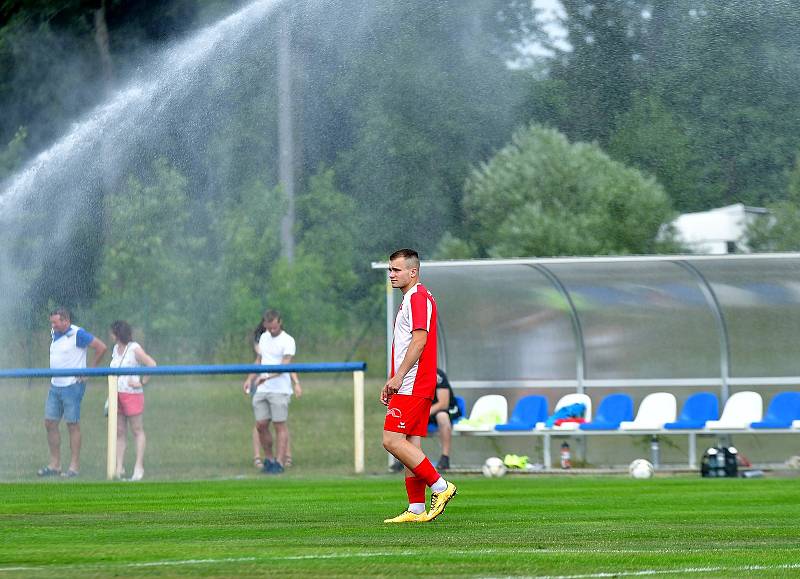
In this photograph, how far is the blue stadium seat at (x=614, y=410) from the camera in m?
22.0

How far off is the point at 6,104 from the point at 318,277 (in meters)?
8.34

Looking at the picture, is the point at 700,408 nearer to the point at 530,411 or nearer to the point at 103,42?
the point at 530,411

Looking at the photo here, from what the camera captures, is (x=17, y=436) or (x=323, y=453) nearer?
(x=17, y=436)

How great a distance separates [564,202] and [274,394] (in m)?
18.3

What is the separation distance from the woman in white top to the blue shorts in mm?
510

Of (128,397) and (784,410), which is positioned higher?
(128,397)

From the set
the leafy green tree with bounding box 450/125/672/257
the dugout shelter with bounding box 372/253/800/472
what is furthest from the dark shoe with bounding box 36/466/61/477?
the leafy green tree with bounding box 450/125/672/257

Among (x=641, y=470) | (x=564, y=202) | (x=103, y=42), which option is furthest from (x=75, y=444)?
(x=564, y=202)

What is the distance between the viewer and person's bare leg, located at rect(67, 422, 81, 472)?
20484 mm

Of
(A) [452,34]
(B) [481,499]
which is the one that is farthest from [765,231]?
(B) [481,499]

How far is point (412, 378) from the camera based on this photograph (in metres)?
11.4

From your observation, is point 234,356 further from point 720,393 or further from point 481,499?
point 481,499

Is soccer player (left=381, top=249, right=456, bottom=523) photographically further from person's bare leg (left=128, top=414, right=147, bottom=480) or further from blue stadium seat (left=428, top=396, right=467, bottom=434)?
blue stadium seat (left=428, top=396, right=467, bottom=434)

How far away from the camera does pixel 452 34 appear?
4231 cm
